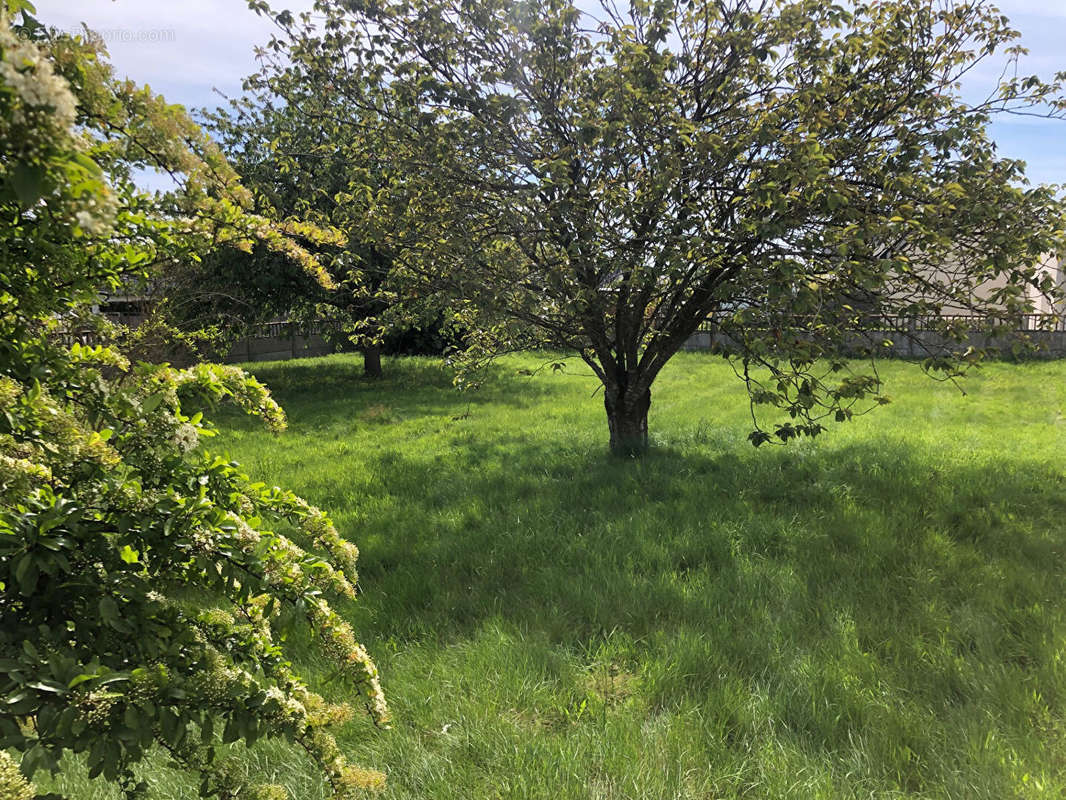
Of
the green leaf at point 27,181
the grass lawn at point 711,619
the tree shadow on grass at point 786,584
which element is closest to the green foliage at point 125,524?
the green leaf at point 27,181

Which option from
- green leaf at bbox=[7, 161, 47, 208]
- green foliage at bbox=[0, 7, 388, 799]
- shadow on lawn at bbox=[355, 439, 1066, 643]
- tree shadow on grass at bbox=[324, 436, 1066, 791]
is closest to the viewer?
green leaf at bbox=[7, 161, 47, 208]

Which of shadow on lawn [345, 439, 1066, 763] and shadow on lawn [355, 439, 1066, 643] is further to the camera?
shadow on lawn [355, 439, 1066, 643]

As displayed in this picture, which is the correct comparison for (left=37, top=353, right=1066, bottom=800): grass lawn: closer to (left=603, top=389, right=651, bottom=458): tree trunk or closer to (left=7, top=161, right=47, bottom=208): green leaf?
(left=603, top=389, right=651, bottom=458): tree trunk

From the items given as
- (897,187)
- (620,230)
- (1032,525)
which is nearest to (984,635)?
(1032,525)

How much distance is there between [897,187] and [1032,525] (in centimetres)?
303

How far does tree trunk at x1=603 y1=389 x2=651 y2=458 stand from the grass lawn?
33cm

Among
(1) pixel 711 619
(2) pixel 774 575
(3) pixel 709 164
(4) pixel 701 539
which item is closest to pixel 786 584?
(2) pixel 774 575

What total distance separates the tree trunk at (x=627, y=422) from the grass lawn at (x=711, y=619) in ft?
1.07

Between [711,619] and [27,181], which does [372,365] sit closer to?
[711,619]

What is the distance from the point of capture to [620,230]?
548cm

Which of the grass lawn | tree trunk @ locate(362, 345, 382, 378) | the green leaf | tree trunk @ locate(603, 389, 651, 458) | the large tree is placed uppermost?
the large tree

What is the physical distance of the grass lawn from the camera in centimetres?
250

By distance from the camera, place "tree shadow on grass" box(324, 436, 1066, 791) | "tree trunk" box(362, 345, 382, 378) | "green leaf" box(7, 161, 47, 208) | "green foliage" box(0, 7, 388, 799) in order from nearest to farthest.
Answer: "green leaf" box(7, 161, 47, 208)
"green foliage" box(0, 7, 388, 799)
"tree shadow on grass" box(324, 436, 1066, 791)
"tree trunk" box(362, 345, 382, 378)

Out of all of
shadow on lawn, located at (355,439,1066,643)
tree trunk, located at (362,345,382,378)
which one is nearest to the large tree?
shadow on lawn, located at (355,439,1066,643)
